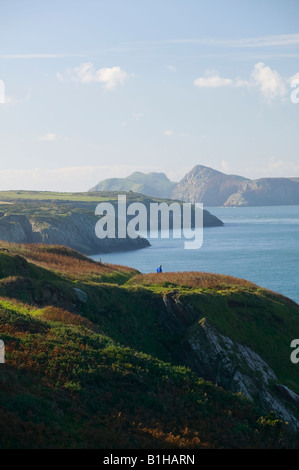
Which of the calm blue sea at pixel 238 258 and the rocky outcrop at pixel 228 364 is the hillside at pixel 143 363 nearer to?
the rocky outcrop at pixel 228 364

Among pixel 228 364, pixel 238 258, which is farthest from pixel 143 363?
pixel 238 258

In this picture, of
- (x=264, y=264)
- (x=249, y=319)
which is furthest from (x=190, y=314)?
(x=264, y=264)

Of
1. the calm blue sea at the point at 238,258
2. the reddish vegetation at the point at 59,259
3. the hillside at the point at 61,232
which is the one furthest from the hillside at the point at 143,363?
the hillside at the point at 61,232

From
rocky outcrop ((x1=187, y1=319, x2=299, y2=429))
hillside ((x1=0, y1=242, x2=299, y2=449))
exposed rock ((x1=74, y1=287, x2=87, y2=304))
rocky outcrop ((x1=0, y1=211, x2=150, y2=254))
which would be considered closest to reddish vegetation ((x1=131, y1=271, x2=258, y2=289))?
hillside ((x1=0, y1=242, x2=299, y2=449))

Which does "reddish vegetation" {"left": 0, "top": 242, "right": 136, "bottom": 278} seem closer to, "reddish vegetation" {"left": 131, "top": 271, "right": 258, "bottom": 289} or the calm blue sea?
→ "reddish vegetation" {"left": 131, "top": 271, "right": 258, "bottom": 289}

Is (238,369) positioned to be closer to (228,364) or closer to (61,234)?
(228,364)
